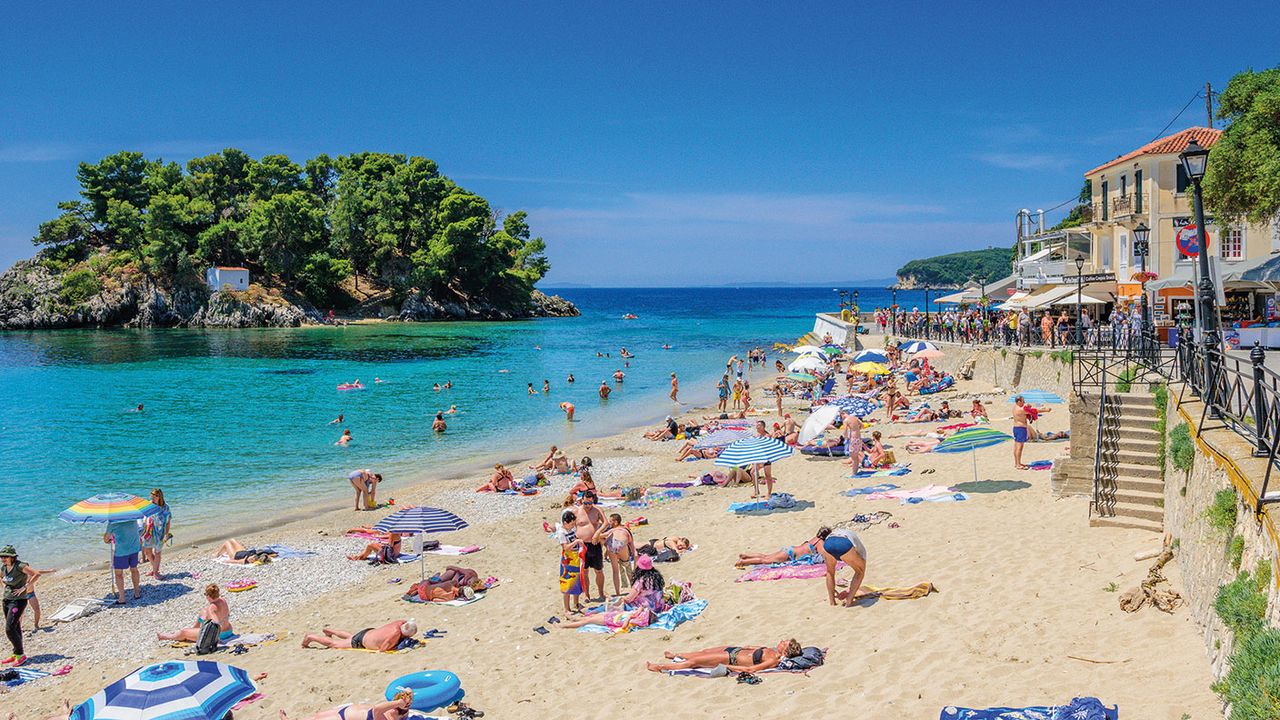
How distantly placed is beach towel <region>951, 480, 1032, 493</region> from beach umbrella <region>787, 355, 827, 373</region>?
16.1m

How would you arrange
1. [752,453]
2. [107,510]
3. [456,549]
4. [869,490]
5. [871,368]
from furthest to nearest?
[871,368]
[869,490]
[752,453]
[456,549]
[107,510]

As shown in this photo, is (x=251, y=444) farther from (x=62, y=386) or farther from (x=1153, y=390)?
(x=1153, y=390)

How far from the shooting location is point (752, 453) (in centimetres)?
1466

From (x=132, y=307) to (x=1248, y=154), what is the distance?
88.2 m

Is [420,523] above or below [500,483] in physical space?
above

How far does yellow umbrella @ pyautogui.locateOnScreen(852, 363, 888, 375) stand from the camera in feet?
91.8

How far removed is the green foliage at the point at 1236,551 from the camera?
20.0 feet

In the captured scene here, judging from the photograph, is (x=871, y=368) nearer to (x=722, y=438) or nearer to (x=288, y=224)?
(x=722, y=438)

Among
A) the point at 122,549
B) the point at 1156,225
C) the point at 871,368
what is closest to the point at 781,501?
the point at 122,549

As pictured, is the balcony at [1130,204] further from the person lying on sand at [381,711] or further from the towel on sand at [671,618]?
the person lying on sand at [381,711]

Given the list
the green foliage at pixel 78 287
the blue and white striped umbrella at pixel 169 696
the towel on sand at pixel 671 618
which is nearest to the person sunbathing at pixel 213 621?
the blue and white striped umbrella at pixel 169 696

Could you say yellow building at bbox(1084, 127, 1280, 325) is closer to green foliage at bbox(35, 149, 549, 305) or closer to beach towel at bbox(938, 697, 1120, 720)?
beach towel at bbox(938, 697, 1120, 720)

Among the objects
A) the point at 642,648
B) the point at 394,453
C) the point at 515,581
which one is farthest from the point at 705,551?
the point at 394,453

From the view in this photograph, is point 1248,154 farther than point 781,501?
Yes
